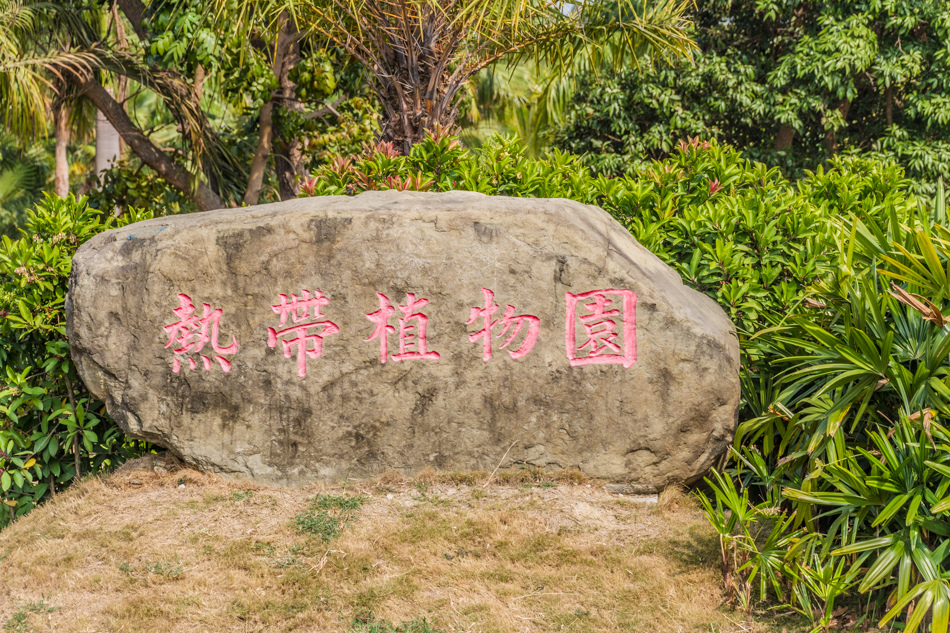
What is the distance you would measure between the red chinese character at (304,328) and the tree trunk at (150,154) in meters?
4.75

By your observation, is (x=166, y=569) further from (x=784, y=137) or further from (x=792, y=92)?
(x=784, y=137)

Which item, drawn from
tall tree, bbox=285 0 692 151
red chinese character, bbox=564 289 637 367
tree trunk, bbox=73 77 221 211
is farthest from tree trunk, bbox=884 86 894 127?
tree trunk, bbox=73 77 221 211

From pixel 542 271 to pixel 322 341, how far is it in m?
1.44

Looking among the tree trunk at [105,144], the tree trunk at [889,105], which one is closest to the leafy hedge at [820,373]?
the tree trunk at [889,105]

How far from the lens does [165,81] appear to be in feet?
27.1

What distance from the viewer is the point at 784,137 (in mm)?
10172

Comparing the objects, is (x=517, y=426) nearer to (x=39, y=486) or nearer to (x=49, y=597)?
(x=49, y=597)

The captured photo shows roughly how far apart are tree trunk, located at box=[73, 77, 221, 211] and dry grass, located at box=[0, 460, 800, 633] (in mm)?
5043

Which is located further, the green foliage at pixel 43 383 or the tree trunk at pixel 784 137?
the tree trunk at pixel 784 137

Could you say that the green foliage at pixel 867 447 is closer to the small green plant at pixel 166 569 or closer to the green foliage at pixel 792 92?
the small green plant at pixel 166 569

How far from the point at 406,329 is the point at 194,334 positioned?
1.36 meters

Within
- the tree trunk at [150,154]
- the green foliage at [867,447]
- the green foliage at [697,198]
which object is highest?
the tree trunk at [150,154]

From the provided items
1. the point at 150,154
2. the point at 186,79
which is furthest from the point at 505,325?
the point at 150,154

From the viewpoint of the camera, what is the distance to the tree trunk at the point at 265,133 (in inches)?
361
